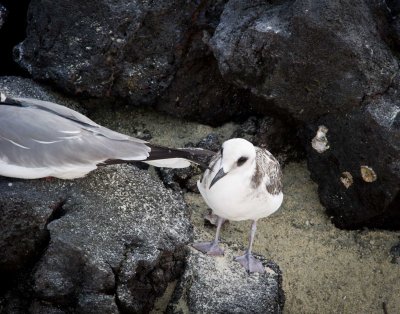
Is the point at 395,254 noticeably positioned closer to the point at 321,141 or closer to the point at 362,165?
the point at 362,165

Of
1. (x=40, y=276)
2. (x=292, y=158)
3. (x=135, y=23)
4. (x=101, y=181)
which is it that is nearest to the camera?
(x=40, y=276)

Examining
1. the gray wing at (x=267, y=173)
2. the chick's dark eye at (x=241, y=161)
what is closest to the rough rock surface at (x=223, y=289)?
the gray wing at (x=267, y=173)

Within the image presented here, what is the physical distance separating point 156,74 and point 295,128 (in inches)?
38.3

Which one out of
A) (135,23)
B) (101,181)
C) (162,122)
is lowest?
(162,122)

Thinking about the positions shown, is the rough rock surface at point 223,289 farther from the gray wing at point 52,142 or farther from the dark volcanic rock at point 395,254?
the dark volcanic rock at point 395,254

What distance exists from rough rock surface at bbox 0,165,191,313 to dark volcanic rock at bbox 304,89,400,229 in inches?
41.5

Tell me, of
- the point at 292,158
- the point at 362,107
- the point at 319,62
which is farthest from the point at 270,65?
the point at 292,158

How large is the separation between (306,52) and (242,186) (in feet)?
3.10

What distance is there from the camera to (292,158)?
17.8 feet

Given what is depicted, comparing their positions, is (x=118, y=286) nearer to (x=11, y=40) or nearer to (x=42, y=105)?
(x=42, y=105)

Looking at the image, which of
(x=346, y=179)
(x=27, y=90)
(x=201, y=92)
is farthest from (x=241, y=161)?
(x=27, y=90)

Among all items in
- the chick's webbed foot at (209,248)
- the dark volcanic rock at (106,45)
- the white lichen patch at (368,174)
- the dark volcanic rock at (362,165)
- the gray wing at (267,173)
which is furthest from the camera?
the dark volcanic rock at (106,45)

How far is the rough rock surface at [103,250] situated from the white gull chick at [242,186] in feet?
0.86

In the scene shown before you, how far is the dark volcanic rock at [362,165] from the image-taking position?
4570 mm
